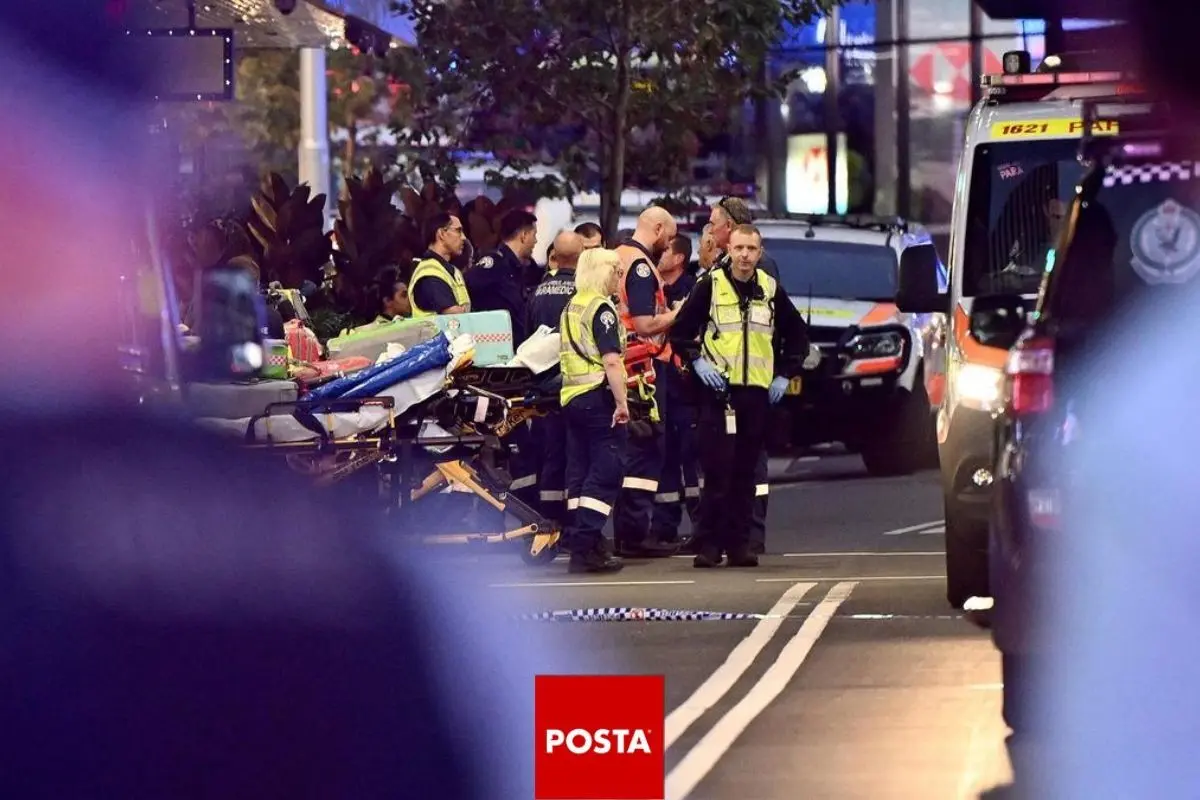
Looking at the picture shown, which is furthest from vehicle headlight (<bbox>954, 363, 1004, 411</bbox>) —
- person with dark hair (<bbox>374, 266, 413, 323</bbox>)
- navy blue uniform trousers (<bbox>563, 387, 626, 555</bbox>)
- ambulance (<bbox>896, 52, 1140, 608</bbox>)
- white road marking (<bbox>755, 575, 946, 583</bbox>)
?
person with dark hair (<bbox>374, 266, 413, 323</bbox>)

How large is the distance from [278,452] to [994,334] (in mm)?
5711

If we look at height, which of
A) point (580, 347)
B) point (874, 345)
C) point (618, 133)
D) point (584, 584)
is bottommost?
point (584, 584)

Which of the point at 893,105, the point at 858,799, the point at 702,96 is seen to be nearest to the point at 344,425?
the point at 858,799

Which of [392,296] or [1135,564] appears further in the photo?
[392,296]

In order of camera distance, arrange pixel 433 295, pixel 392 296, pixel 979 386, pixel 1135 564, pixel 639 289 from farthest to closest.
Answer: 1. pixel 392 296
2. pixel 433 295
3. pixel 639 289
4. pixel 979 386
5. pixel 1135 564

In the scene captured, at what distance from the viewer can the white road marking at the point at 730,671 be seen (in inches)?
366

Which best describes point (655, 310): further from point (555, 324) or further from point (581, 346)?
point (581, 346)

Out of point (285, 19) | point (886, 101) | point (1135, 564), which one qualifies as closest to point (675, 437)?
point (285, 19)

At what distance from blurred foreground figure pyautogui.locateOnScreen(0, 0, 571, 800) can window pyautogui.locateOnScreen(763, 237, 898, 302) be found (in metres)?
11.7

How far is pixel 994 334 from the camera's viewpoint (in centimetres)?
913

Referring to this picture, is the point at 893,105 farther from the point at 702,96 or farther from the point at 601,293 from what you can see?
the point at 601,293

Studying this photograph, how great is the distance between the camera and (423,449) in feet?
49.1

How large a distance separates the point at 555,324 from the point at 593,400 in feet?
4.22

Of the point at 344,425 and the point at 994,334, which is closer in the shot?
the point at 994,334
